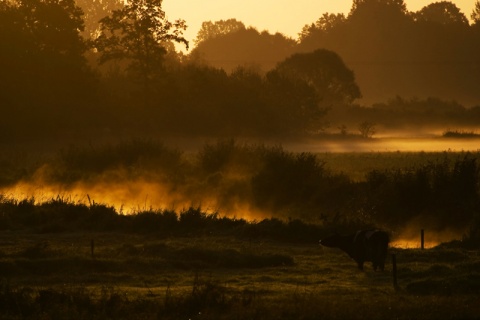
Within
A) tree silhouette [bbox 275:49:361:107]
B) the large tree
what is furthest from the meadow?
tree silhouette [bbox 275:49:361:107]

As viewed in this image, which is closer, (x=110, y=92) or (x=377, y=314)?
(x=377, y=314)

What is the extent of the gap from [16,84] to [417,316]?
63610 mm

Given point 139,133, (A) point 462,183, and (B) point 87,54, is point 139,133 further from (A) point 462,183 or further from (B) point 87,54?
(A) point 462,183

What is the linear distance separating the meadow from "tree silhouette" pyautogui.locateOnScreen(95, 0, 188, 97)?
1038 inches

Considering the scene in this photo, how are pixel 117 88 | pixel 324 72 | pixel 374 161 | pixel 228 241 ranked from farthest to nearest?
1. pixel 324 72
2. pixel 117 88
3. pixel 374 161
4. pixel 228 241

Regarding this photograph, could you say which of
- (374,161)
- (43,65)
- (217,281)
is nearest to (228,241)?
(217,281)

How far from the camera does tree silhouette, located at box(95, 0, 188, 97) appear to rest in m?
90.2

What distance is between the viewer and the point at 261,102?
9856cm

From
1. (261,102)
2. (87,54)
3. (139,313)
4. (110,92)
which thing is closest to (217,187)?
(139,313)

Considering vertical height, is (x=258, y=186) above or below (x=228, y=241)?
above

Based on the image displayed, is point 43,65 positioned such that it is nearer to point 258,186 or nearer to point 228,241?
point 258,186

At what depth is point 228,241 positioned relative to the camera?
35594mm

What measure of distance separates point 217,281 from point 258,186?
24751 millimetres

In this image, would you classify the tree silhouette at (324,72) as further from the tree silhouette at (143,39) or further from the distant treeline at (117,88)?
the tree silhouette at (143,39)
